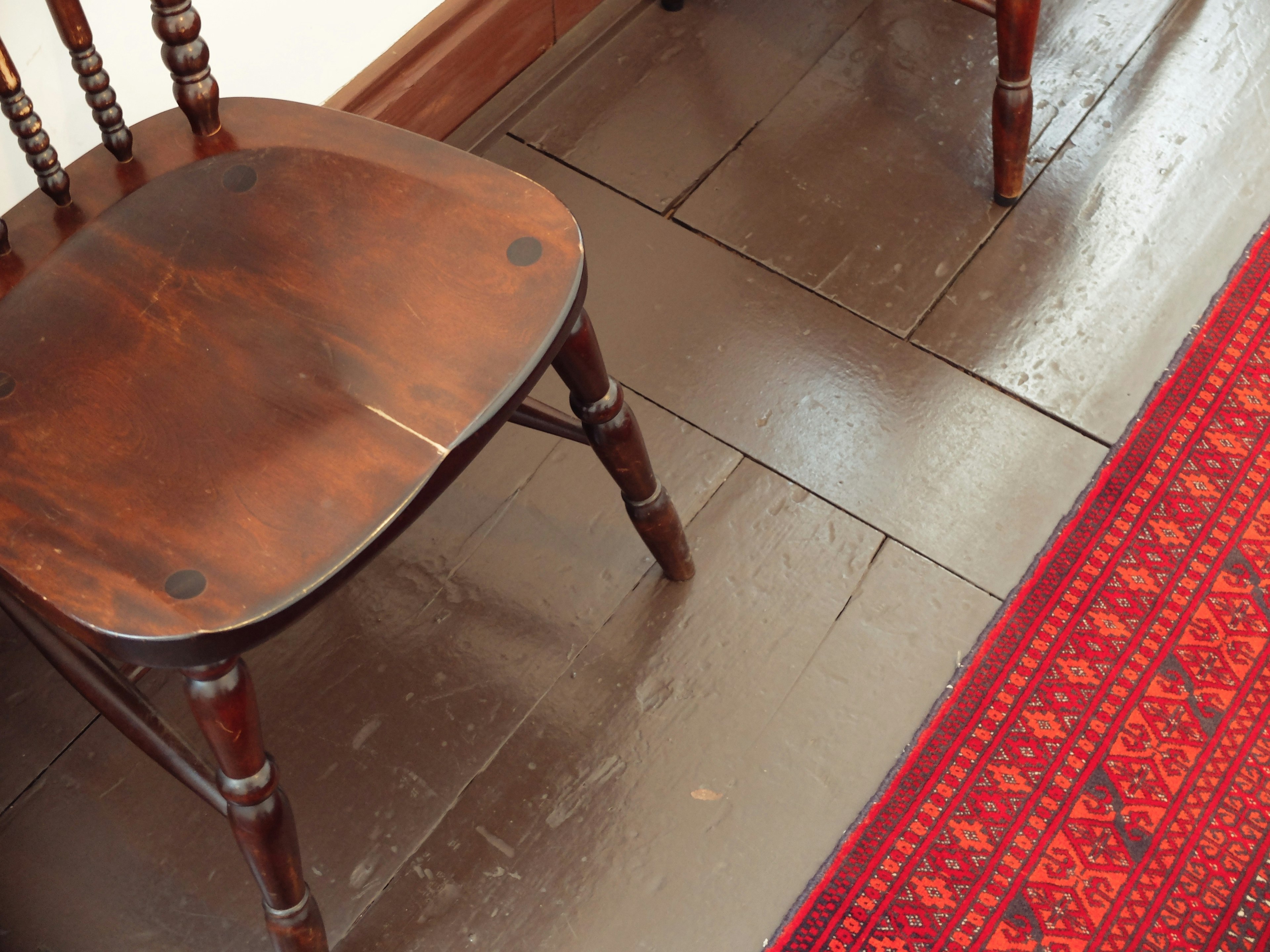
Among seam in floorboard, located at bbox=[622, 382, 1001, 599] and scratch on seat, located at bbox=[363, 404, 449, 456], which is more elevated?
scratch on seat, located at bbox=[363, 404, 449, 456]

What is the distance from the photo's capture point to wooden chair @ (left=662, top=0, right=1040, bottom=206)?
1.32 m

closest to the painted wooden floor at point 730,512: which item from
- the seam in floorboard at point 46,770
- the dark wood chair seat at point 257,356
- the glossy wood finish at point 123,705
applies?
the seam in floorboard at point 46,770

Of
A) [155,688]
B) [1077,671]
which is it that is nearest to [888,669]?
[1077,671]

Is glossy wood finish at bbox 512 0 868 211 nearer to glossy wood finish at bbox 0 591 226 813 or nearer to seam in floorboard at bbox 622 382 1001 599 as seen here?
seam in floorboard at bbox 622 382 1001 599

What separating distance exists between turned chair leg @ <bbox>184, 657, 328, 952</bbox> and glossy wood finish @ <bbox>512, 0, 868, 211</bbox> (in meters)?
0.95

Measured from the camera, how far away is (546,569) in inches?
49.9

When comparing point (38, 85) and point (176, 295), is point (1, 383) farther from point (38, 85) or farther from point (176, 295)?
point (38, 85)

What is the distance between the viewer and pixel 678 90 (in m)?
1.63

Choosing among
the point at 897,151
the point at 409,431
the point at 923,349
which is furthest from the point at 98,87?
the point at 897,151

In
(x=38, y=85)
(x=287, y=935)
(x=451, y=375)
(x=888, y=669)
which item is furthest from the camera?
(x=888, y=669)

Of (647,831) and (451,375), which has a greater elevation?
(451,375)

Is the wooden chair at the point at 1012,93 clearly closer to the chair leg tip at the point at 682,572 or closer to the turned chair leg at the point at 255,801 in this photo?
the chair leg tip at the point at 682,572

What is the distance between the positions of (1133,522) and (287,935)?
39.2 inches

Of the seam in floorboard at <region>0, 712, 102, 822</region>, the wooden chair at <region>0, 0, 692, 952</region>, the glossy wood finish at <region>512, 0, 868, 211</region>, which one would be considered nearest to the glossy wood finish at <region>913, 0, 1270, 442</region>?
the glossy wood finish at <region>512, 0, 868, 211</region>
